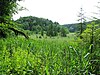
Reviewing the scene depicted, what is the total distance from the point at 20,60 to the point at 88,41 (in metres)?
2.11

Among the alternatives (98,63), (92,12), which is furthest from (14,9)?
(98,63)

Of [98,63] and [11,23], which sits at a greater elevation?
[11,23]

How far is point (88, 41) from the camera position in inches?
291

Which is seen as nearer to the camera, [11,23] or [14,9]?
[11,23]

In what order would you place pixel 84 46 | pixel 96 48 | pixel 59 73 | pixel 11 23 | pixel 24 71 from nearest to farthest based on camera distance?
pixel 59 73, pixel 24 71, pixel 96 48, pixel 84 46, pixel 11 23

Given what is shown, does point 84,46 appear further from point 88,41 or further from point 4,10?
point 4,10

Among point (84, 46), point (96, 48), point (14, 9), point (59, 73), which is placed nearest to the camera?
point (59, 73)

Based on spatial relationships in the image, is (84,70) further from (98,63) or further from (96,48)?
(96,48)

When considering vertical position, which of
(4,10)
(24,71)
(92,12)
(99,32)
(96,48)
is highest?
(4,10)

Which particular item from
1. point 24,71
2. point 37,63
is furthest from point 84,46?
point 24,71

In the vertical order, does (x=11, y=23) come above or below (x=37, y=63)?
above

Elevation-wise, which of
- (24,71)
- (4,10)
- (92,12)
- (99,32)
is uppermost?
(4,10)

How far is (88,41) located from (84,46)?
9.7 inches

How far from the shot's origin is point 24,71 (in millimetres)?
5914
